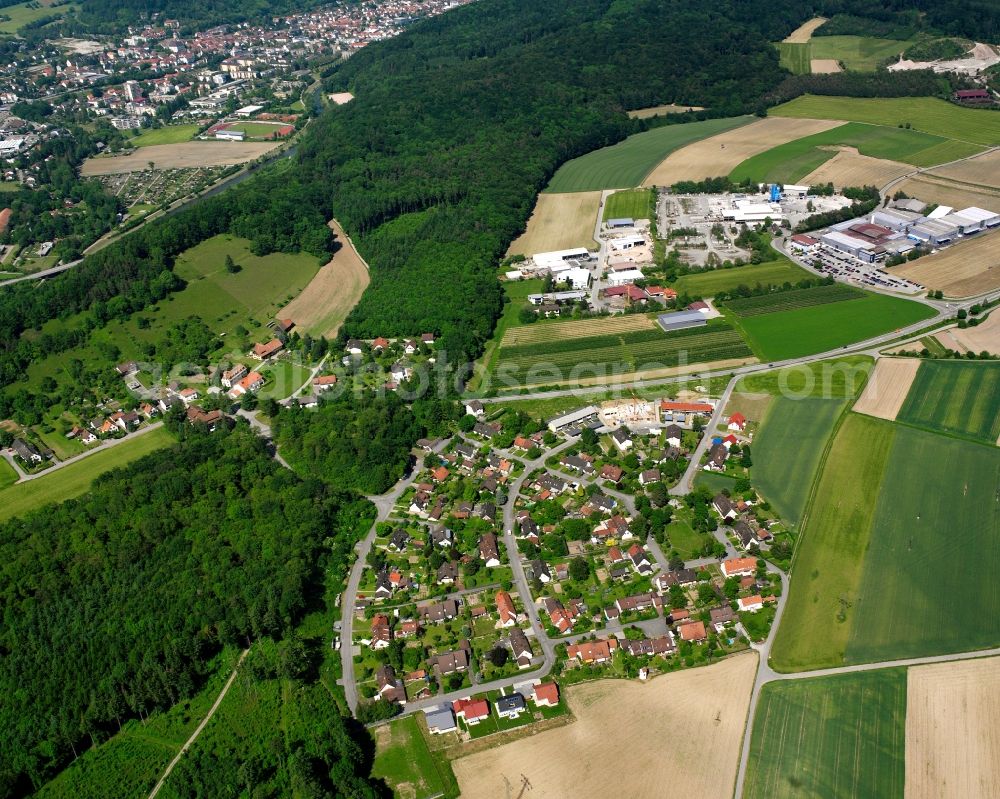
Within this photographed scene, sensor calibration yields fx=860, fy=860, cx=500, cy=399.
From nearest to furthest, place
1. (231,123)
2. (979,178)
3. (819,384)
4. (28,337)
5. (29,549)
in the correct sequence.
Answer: (29,549) < (819,384) < (28,337) < (979,178) < (231,123)

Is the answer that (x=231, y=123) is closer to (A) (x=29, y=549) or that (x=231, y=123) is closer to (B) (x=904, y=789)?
(A) (x=29, y=549)

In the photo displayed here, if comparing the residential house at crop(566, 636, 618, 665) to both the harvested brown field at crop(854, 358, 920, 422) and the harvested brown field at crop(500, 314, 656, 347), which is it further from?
the harvested brown field at crop(500, 314, 656, 347)

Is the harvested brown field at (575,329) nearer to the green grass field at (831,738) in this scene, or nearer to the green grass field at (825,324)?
the green grass field at (825,324)

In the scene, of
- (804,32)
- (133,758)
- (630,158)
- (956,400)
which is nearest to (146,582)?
(133,758)

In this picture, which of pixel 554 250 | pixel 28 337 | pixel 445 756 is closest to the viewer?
pixel 445 756

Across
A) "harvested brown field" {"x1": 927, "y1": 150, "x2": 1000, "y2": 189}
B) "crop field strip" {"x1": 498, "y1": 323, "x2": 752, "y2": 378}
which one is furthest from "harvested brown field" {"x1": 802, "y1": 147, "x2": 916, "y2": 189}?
"crop field strip" {"x1": 498, "y1": 323, "x2": 752, "y2": 378}

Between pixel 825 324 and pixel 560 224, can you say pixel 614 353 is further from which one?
pixel 560 224

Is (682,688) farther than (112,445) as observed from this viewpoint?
No

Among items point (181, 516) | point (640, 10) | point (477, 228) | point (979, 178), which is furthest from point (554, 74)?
point (181, 516)
